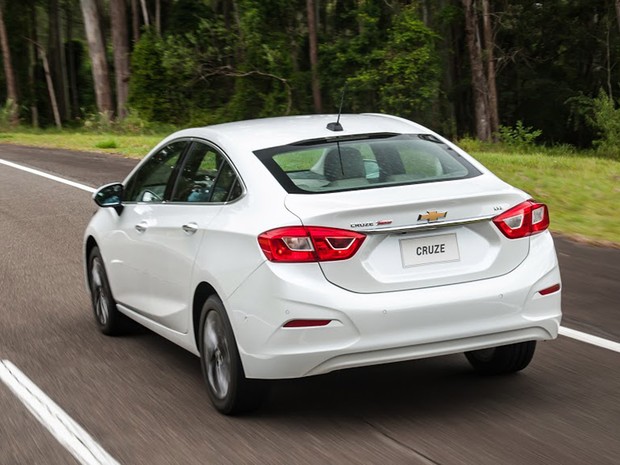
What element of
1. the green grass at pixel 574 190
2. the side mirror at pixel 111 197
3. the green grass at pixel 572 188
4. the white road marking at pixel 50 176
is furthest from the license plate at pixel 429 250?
the white road marking at pixel 50 176

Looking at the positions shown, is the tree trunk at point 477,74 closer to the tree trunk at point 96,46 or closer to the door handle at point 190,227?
the tree trunk at point 96,46

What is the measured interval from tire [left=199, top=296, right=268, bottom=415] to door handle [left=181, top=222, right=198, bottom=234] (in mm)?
465

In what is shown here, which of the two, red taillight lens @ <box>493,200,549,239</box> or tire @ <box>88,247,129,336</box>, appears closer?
red taillight lens @ <box>493,200,549,239</box>

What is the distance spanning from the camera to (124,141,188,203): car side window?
7.12 metres

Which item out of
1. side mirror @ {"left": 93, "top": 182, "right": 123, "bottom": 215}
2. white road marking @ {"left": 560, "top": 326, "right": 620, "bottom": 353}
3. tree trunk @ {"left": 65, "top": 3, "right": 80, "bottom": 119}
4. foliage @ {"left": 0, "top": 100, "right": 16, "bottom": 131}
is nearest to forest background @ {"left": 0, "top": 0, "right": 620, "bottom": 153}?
foliage @ {"left": 0, "top": 100, "right": 16, "bottom": 131}

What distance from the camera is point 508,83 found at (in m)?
59.9

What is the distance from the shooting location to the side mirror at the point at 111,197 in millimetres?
7641

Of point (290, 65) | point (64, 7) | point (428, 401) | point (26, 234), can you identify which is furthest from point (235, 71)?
point (428, 401)

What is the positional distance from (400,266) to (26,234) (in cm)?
872

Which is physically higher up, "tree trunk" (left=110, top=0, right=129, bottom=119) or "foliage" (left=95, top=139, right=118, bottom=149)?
"tree trunk" (left=110, top=0, right=129, bottom=119)

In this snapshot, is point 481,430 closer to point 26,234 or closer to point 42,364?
point 42,364

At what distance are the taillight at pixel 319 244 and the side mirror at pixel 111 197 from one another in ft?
8.38

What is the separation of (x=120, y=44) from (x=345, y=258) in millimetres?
36839

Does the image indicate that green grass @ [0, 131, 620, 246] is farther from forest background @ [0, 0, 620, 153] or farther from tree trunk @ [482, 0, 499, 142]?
tree trunk @ [482, 0, 499, 142]
